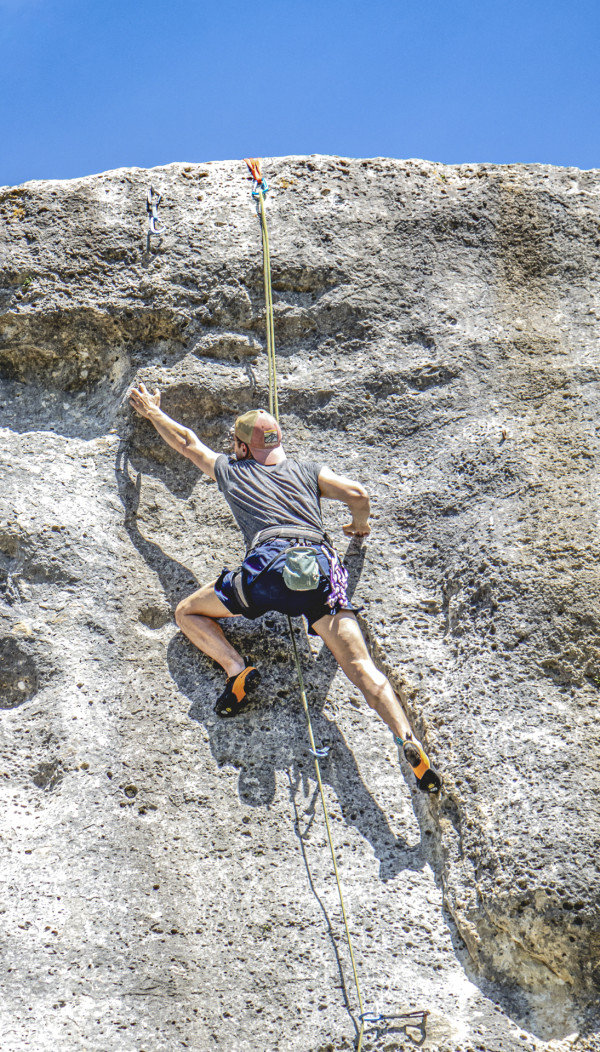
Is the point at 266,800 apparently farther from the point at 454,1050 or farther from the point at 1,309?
the point at 1,309

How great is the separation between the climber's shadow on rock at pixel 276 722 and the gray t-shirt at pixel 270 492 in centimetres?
47

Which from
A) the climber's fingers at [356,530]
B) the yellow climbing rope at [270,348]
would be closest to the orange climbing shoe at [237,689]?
the yellow climbing rope at [270,348]

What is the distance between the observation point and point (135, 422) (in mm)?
5824

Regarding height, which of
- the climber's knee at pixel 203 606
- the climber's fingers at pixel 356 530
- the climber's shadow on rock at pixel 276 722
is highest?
the climber's fingers at pixel 356 530

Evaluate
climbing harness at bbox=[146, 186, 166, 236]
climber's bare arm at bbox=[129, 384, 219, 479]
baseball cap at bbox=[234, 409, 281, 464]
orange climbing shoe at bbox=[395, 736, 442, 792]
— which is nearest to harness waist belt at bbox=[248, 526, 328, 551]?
baseball cap at bbox=[234, 409, 281, 464]

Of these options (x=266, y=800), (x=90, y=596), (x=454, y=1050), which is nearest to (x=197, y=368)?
(x=90, y=596)

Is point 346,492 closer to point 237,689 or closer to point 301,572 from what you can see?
point 301,572

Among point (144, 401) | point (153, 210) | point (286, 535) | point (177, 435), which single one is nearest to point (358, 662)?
point (286, 535)

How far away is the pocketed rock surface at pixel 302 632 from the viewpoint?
430 centimetres

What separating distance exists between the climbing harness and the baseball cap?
145 cm

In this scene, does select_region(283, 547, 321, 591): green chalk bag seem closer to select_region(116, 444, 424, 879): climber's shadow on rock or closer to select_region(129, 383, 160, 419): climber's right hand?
select_region(116, 444, 424, 879): climber's shadow on rock

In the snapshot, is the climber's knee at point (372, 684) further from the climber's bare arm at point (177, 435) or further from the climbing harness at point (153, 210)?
the climbing harness at point (153, 210)

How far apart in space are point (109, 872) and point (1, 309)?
312 cm

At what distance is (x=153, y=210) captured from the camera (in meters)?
6.05
